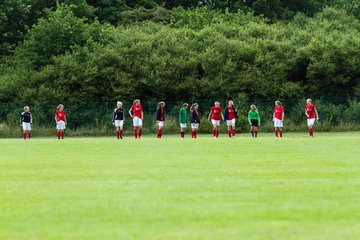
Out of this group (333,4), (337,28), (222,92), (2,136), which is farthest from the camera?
(333,4)

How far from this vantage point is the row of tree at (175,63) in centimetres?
5959

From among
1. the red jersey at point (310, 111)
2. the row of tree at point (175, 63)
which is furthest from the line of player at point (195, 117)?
the row of tree at point (175, 63)

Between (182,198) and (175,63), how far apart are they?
155 ft

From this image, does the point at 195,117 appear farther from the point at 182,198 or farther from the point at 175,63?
the point at 182,198

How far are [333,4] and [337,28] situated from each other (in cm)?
1407

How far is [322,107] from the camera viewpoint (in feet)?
189

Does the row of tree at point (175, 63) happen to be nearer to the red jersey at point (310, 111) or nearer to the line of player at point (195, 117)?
the line of player at point (195, 117)

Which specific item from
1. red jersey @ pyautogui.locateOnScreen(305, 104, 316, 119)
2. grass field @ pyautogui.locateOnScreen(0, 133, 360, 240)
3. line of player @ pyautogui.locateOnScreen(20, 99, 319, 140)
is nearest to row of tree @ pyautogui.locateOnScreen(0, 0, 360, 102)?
line of player @ pyautogui.locateOnScreen(20, 99, 319, 140)

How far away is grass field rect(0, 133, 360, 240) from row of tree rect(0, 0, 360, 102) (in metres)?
35.9

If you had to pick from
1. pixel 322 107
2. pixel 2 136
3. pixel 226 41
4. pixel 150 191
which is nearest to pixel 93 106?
pixel 2 136

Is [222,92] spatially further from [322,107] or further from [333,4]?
[333,4]

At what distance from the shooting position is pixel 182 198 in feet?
44.8

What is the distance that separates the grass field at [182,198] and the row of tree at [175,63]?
1414 inches

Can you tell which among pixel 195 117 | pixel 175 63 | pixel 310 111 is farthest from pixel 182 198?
pixel 175 63
